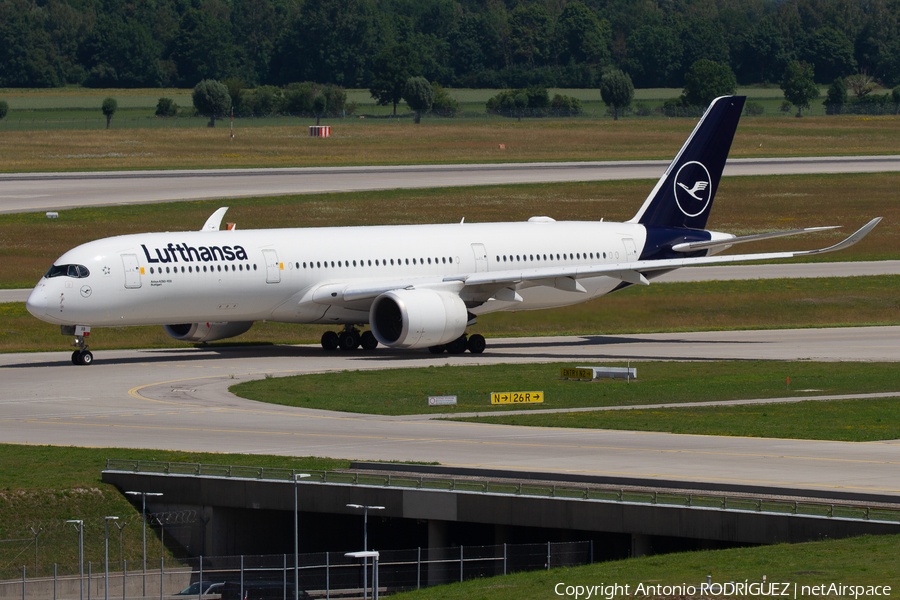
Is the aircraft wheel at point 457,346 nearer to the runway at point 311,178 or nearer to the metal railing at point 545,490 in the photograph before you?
the metal railing at point 545,490

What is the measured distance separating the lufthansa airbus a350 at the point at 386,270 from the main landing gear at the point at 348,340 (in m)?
0.06

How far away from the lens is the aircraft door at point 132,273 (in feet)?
166

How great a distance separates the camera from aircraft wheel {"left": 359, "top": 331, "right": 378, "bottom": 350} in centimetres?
5812

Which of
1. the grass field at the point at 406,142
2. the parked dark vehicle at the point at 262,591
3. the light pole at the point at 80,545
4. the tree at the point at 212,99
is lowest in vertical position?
the parked dark vehicle at the point at 262,591

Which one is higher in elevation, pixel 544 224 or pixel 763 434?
pixel 544 224

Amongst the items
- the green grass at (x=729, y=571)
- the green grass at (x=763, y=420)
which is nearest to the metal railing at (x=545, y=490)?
the green grass at (x=729, y=571)

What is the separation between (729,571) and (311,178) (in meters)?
97.3

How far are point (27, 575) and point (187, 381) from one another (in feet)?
65.9

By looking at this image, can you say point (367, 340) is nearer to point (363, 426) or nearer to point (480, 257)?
point (480, 257)

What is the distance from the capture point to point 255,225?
303 ft

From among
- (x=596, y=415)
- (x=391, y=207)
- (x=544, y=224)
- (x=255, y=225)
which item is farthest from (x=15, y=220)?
(x=596, y=415)

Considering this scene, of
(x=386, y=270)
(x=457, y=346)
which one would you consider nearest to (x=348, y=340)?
(x=386, y=270)

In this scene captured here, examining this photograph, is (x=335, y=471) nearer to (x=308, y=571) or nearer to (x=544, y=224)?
(x=308, y=571)

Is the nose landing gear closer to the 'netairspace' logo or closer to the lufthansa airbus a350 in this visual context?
the lufthansa airbus a350
